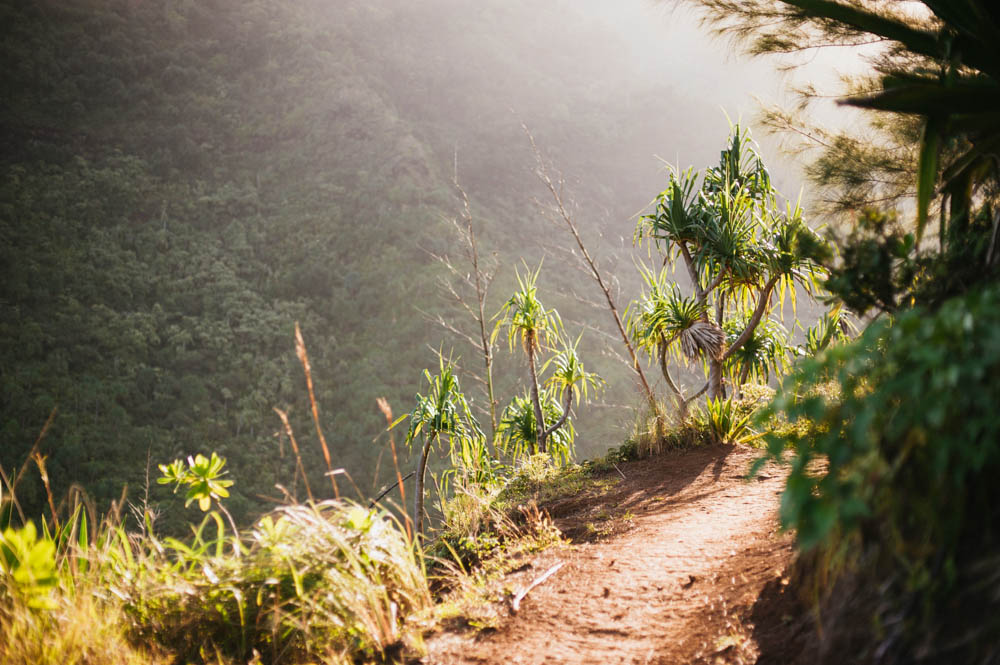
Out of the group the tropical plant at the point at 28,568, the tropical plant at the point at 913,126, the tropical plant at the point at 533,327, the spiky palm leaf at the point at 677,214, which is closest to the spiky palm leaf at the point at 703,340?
the spiky palm leaf at the point at 677,214

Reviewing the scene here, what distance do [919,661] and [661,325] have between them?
3901 millimetres

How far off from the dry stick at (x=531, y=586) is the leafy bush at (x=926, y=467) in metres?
1.12

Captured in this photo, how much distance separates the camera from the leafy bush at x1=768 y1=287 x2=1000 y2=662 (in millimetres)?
749

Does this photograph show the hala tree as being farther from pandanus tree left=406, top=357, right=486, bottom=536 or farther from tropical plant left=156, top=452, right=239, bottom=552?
tropical plant left=156, top=452, right=239, bottom=552

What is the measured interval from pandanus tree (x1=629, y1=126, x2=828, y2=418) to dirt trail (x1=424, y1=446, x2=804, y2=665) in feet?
6.00

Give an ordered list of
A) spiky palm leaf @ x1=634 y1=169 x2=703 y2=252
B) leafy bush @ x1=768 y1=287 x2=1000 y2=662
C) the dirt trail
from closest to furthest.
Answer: leafy bush @ x1=768 y1=287 x2=1000 y2=662, the dirt trail, spiky palm leaf @ x1=634 y1=169 x2=703 y2=252

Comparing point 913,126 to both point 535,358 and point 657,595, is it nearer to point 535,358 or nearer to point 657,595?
point 657,595

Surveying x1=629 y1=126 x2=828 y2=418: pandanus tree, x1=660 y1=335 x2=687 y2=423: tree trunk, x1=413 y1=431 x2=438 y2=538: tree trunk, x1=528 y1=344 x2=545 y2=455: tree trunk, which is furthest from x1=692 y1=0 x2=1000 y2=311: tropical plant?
x1=413 y1=431 x2=438 y2=538: tree trunk

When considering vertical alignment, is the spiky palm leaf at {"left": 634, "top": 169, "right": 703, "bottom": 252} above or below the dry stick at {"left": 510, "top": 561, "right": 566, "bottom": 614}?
above

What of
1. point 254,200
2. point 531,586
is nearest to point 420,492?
point 531,586

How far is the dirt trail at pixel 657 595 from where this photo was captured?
1493 millimetres

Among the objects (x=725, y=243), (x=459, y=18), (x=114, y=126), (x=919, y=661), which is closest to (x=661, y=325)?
(x=725, y=243)

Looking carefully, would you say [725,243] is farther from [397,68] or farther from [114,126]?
[397,68]

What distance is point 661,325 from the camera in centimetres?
470
